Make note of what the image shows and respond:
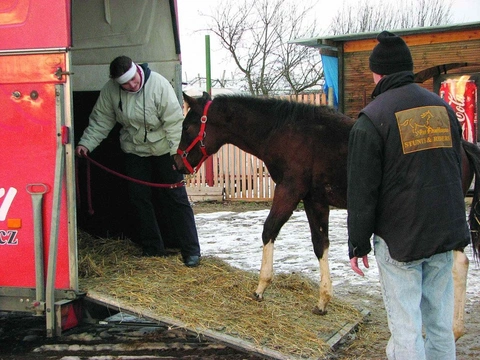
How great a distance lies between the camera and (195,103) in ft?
16.3

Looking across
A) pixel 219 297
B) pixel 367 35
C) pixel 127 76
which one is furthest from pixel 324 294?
pixel 367 35

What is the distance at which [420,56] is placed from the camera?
401 inches

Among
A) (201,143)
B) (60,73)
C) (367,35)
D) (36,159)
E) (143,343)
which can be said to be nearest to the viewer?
(60,73)

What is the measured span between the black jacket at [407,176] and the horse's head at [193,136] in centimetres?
219

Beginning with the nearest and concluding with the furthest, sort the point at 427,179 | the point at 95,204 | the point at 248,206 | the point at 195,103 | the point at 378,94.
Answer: the point at 427,179, the point at 378,94, the point at 195,103, the point at 95,204, the point at 248,206

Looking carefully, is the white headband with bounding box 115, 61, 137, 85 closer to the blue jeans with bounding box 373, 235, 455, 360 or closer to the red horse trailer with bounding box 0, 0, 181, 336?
the red horse trailer with bounding box 0, 0, 181, 336

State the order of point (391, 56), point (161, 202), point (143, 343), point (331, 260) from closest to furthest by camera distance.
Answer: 1. point (391, 56)
2. point (143, 343)
3. point (161, 202)
4. point (331, 260)

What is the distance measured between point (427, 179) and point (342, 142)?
1797 millimetres

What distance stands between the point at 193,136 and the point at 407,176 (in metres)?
2.46

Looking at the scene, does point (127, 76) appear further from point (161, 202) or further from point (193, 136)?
point (161, 202)

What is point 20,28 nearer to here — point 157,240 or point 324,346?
point 157,240

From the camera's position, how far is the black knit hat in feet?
9.75

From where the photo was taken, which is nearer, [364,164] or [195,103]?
[364,164]

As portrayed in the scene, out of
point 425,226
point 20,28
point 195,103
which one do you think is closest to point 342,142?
point 195,103
